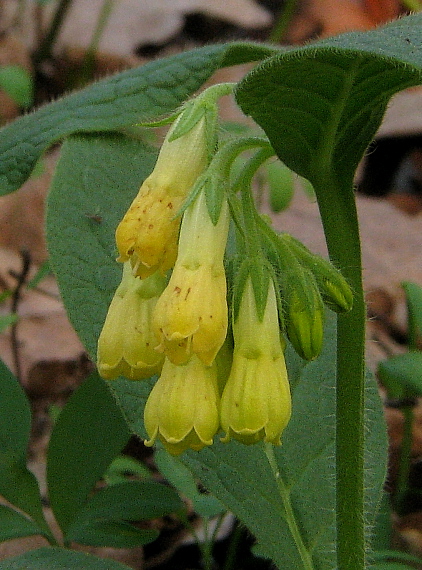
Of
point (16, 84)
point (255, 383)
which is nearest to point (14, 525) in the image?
point (255, 383)

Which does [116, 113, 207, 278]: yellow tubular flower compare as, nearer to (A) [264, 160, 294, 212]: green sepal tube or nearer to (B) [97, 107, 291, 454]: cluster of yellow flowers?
(B) [97, 107, 291, 454]: cluster of yellow flowers

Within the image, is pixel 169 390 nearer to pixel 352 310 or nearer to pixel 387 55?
pixel 352 310

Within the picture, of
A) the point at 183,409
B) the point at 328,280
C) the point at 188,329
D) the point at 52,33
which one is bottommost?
the point at 183,409

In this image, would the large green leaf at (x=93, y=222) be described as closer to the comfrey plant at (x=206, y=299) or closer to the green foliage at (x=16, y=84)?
the comfrey plant at (x=206, y=299)

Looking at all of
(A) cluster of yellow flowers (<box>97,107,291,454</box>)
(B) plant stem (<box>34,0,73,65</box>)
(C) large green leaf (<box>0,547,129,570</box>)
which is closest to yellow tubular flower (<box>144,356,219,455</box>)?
(A) cluster of yellow flowers (<box>97,107,291,454</box>)

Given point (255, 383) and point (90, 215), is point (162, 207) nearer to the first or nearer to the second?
point (255, 383)

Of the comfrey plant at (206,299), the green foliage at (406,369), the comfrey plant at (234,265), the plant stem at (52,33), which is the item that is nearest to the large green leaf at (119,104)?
the comfrey plant at (234,265)

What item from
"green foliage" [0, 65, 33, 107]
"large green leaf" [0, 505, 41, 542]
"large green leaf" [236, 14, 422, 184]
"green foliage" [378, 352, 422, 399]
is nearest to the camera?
"large green leaf" [236, 14, 422, 184]

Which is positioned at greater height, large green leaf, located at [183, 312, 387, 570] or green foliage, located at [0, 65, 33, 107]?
green foliage, located at [0, 65, 33, 107]
